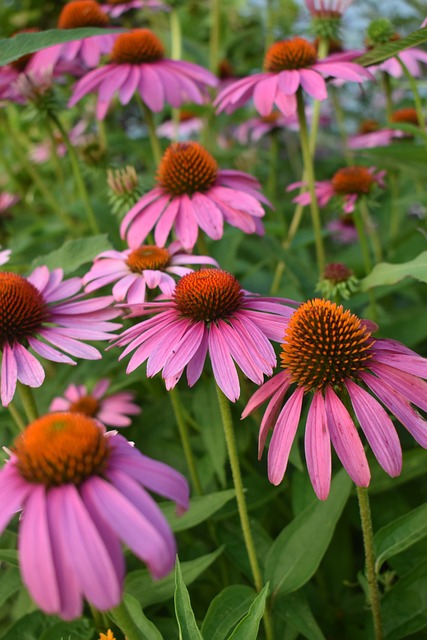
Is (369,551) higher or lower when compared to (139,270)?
lower

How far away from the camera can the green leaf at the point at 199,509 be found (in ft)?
2.79


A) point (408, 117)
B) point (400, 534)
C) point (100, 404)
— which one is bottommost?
point (100, 404)

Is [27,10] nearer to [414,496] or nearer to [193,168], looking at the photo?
[193,168]

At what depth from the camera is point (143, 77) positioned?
1305mm

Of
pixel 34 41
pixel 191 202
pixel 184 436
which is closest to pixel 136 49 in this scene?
pixel 191 202

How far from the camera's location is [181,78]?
1334mm

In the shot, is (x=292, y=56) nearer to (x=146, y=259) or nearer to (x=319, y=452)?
(x=146, y=259)

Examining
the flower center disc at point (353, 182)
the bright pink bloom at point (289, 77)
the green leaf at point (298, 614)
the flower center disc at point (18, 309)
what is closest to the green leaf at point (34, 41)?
the flower center disc at point (18, 309)

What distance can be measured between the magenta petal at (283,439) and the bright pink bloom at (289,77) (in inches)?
22.6

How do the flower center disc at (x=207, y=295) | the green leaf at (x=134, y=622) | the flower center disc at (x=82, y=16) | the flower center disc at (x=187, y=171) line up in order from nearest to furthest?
the green leaf at (x=134, y=622)
the flower center disc at (x=207, y=295)
the flower center disc at (x=187, y=171)
the flower center disc at (x=82, y=16)

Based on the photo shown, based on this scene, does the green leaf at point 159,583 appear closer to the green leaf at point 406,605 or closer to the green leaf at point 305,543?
the green leaf at point 305,543

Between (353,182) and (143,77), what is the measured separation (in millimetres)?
445

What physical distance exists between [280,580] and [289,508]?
343mm

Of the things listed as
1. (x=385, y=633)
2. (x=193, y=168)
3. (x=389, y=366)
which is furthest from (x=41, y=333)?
(x=385, y=633)
